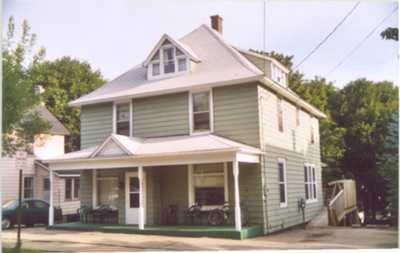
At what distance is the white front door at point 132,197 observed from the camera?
429 inches

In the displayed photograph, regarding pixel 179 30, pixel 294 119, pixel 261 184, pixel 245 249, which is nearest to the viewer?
pixel 245 249

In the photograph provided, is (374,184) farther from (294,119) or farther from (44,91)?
(44,91)

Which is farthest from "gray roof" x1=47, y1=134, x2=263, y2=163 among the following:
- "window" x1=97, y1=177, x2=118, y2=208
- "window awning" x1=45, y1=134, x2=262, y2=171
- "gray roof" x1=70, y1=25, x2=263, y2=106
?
"gray roof" x1=70, y1=25, x2=263, y2=106

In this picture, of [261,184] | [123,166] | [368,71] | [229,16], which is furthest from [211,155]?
[368,71]

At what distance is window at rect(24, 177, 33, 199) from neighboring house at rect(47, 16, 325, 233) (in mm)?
854

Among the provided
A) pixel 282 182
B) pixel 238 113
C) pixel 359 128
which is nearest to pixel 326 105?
pixel 359 128

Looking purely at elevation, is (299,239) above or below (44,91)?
below

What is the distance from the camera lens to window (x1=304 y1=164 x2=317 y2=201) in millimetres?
11628

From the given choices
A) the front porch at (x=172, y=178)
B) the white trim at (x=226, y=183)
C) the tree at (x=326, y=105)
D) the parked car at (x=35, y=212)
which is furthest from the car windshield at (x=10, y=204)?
the tree at (x=326, y=105)

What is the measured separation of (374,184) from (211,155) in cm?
313

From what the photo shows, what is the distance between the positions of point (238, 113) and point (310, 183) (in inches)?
131

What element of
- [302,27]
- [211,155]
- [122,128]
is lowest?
[211,155]

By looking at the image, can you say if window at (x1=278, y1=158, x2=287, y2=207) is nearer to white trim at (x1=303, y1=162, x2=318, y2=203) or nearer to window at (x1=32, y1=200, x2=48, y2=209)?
white trim at (x1=303, y1=162, x2=318, y2=203)

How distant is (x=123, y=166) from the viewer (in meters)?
10.3
